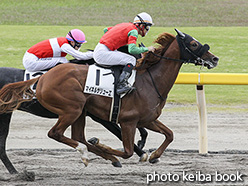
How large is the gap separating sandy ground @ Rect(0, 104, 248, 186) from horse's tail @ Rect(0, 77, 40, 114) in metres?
0.76

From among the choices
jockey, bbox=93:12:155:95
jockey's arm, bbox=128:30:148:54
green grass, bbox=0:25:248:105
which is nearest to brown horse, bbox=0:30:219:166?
jockey, bbox=93:12:155:95

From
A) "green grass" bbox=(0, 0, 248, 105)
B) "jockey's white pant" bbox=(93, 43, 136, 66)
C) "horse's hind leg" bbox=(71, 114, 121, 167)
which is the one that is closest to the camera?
"jockey's white pant" bbox=(93, 43, 136, 66)

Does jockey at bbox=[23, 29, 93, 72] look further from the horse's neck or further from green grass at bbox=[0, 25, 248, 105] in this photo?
green grass at bbox=[0, 25, 248, 105]

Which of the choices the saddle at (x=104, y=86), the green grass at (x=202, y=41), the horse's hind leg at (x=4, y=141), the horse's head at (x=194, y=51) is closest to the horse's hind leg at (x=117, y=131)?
the saddle at (x=104, y=86)

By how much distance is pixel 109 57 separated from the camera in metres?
5.81

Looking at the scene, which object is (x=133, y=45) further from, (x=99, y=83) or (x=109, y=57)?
(x=99, y=83)

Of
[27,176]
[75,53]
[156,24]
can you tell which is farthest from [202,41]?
[27,176]

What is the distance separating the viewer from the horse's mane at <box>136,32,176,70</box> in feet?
19.6

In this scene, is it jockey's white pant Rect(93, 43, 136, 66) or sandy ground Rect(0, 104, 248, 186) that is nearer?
sandy ground Rect(0, 104, 248, 186)

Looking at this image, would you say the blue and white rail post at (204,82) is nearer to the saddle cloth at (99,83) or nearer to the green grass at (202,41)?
the saddle cloth at (99,83)

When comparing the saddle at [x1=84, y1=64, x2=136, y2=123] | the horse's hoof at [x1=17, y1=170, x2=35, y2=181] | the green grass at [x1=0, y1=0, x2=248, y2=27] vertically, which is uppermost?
the saddle at [x1=84, y1=64, x2=136, y2=123]

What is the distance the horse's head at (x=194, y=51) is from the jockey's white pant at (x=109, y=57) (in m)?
0.63

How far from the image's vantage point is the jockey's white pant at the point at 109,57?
5.81 meters

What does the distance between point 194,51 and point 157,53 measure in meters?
0.46
